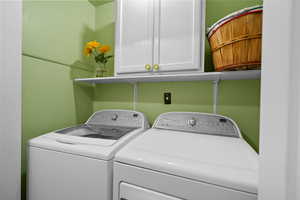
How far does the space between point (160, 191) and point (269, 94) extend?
625 mm

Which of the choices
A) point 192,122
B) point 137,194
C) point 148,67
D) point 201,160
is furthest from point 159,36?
point 137,194

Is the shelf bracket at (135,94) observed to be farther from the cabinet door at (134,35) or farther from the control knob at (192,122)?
the control knob at (192,122)

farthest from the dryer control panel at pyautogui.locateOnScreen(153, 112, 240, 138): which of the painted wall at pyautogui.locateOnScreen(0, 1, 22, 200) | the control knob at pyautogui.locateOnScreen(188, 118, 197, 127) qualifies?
the painted wall at pyautogui.locateOnScreen(0, 1, 22, 200)

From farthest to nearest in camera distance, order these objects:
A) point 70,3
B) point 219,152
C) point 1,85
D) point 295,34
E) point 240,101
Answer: point 70,3 → point 240,101 → point 1,85 → point 219,152 → point 295,34

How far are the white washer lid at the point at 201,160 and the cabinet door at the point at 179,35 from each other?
2.03 ft

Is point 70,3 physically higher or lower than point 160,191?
→ higher

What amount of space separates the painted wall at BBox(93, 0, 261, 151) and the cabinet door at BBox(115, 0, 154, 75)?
392 mm

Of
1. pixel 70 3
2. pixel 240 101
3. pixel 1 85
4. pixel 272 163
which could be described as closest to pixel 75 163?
pixel 1 85

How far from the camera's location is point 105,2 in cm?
189

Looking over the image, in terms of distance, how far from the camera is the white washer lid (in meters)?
0.59

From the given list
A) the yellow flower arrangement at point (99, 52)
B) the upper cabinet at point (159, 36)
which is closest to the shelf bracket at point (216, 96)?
the upper cabinet at point (159, 36)

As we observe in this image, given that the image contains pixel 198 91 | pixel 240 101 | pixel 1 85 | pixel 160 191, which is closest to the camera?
pixel 160 191

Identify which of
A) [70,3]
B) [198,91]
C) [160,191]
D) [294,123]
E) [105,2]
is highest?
[105,2]

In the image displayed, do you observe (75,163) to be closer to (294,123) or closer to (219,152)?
(219,152)
